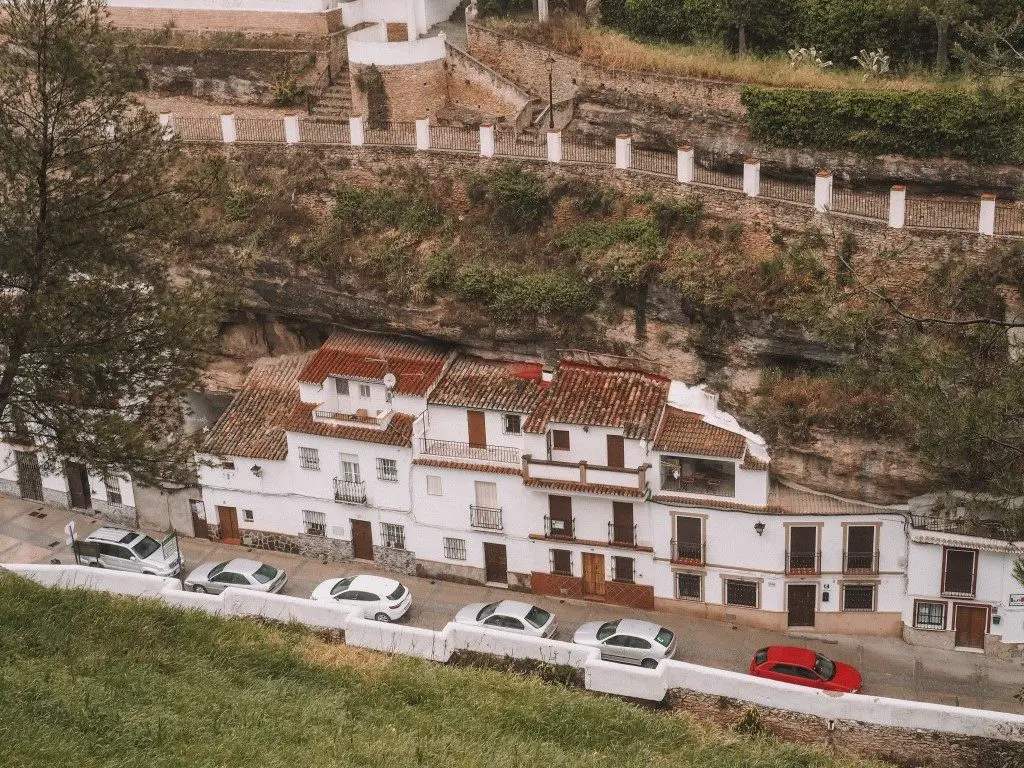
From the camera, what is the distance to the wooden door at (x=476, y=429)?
3131cm

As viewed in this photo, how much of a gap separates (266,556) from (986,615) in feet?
55.2

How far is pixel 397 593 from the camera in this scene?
101 ft

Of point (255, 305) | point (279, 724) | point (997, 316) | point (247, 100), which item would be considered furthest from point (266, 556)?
point (997, 316)

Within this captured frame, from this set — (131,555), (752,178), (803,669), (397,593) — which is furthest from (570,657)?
(131,555)

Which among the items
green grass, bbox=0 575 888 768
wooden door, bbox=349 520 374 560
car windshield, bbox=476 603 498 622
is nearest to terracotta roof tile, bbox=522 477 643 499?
car windshield, bbox=476 603 498 622

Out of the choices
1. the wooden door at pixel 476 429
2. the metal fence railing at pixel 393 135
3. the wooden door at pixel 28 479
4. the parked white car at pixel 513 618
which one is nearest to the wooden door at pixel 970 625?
the parked white car at pixel 513 618

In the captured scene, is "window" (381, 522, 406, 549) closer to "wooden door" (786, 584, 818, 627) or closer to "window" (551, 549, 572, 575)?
"window" (551, 549, 572, 575)

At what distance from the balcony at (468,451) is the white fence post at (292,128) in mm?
9302

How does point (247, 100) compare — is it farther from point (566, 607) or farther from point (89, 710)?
point (89, 710)

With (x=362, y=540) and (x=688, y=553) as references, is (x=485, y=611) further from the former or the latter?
(x=362, y=540)

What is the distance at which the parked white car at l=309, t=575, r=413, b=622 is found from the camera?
30.4 m

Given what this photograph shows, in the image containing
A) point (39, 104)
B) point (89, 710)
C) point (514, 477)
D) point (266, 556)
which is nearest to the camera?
point (89, 710)

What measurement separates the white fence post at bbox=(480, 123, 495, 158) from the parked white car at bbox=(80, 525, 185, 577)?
39.9 ft

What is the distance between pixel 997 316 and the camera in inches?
1096
